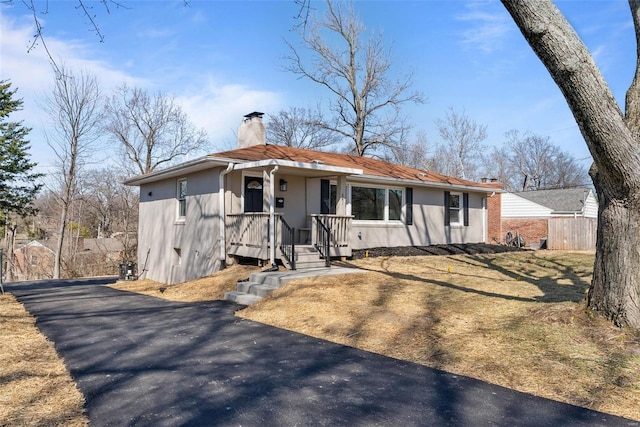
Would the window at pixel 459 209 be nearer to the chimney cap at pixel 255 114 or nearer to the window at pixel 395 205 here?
the window at pixel 395 205

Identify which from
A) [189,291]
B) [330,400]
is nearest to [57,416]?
[330,400]

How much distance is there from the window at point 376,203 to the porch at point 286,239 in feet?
6.87

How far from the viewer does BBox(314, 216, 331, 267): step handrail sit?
11.2m

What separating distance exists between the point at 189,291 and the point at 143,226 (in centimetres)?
758

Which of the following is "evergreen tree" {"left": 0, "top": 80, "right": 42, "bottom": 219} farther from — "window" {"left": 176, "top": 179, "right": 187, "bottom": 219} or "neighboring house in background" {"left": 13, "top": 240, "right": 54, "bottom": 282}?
"window" {"left": 176, "top": 179, "right": 187, "bottom": 219}

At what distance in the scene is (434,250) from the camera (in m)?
15.2

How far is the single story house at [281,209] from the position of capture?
1109cm

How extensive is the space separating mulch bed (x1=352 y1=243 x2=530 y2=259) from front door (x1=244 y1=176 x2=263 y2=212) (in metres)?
3.22

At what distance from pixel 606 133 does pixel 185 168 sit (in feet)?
33.6

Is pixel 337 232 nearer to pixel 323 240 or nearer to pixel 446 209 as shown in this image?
pixel 323 240

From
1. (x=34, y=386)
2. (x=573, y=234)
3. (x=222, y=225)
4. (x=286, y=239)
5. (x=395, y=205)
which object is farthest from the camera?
(x=573, y=234)

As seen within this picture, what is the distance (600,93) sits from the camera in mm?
4902

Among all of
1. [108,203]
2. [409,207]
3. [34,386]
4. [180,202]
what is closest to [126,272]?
[180,202]

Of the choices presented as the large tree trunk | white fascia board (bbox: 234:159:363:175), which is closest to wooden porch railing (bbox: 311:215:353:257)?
white fascia board (bbox: 234:159:363:175)
